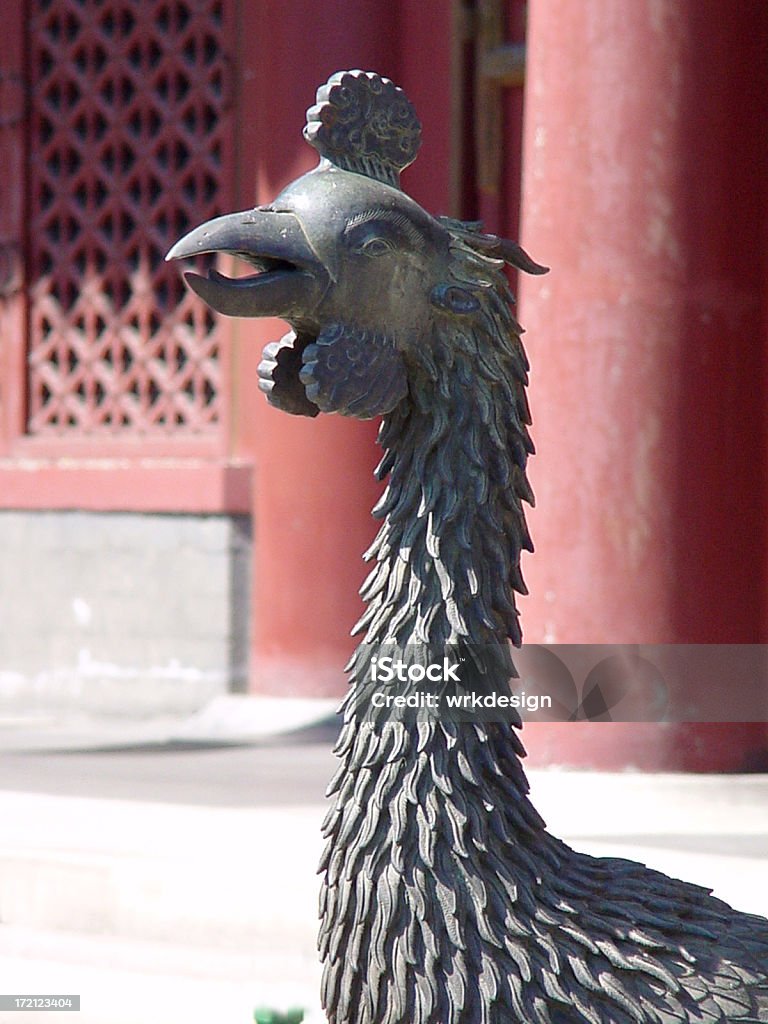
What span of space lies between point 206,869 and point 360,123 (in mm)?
2430

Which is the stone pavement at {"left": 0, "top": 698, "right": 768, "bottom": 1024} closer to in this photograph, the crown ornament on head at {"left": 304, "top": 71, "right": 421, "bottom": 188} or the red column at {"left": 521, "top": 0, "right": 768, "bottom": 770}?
the red column at {"left": 521, "top": 0, "right": 768, "bottom": 770}

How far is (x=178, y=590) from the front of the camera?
7.92 meters

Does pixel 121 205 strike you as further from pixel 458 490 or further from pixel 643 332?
pixel 458 490

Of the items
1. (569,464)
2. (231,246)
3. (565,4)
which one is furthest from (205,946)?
(565,4)

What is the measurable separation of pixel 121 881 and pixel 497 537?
236 centimetres

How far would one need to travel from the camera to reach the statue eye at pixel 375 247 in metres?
2.08

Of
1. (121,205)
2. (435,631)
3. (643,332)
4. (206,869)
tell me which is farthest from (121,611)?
(435,631)

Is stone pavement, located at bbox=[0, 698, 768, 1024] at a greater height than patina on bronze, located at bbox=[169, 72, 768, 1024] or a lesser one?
lesser

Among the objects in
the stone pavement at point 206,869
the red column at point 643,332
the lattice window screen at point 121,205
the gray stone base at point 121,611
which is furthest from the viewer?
the lattice window screen at point 121,205

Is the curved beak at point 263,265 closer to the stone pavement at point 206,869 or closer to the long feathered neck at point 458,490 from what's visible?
the long feathered neck at point 458,490

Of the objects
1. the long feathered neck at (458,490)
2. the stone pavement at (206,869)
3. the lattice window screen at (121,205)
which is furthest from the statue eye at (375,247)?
the lattice window screen at (121,205)

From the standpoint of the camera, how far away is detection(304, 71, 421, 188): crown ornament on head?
84.6 inches

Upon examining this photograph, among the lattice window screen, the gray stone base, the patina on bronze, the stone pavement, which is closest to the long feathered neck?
the patina on bronze

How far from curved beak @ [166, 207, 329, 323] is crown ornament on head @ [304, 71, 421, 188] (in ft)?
0.46
